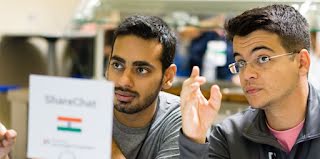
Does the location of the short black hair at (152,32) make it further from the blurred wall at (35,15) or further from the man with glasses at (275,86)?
the blurred wall at (35,15)

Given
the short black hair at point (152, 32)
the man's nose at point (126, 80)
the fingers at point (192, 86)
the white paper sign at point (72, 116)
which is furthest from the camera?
the short black hair at point (152, 32)

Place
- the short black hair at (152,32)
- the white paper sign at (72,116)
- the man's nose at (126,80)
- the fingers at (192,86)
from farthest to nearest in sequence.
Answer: the short black hair at (152,32), the man's nose at (126,80), the fingers at (192,86), the white paper sign at (72,116)

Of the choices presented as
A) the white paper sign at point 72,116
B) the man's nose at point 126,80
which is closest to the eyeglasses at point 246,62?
the man's nose at point 126,80

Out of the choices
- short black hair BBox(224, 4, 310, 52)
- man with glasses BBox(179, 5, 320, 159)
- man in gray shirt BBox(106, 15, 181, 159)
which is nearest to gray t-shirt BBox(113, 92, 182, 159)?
man in gray shirt BBox(106, 15, 181, 159)

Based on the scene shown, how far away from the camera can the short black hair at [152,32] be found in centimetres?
130

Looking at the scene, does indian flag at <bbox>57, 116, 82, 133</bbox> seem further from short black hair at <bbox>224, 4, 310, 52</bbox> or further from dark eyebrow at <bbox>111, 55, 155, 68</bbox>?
short black hair at <bbox>224, 4, 310, 52</bbox>

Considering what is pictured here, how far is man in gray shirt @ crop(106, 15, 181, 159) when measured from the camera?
124cm

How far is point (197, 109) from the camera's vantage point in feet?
3.52

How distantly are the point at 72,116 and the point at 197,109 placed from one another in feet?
1.14

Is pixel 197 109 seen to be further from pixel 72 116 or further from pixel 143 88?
pixel 72 116

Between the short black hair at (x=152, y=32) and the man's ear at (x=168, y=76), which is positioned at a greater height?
the short black hair at (x=152, y=32)

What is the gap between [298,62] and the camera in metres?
1.27

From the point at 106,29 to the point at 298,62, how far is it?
1838mm

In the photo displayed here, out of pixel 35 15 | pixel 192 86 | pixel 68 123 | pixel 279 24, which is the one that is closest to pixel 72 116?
pixel 68 123
